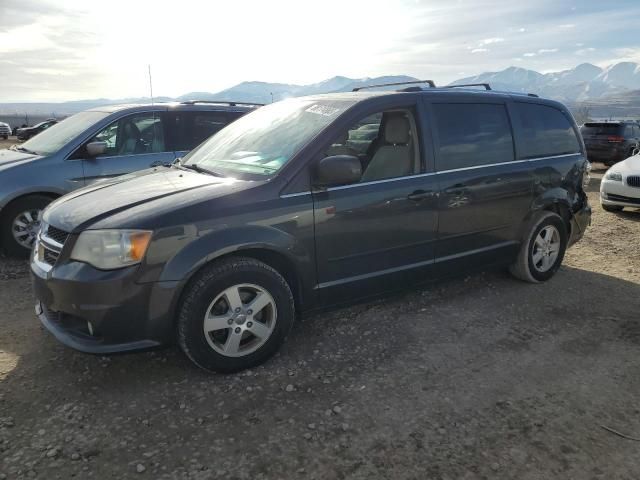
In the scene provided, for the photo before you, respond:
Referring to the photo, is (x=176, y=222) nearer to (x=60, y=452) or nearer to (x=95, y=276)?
(x=95, y=276)

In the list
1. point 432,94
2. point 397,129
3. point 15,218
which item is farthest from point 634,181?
point 15,218

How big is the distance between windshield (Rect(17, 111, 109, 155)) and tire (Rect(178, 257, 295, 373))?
3714 mm

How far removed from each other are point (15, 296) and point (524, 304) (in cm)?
458

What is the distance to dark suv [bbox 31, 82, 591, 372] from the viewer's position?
284 centimetres

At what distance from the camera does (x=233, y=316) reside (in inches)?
120

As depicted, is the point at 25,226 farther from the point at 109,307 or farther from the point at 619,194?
the point at 619,194

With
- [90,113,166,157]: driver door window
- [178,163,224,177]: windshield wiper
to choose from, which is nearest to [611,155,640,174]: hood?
[90,113,166,157]: driver door window

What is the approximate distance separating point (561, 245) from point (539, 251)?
304mm

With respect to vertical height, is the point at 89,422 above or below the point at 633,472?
above

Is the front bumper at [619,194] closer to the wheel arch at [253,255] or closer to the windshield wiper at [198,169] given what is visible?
the wheel arch at [253,255]

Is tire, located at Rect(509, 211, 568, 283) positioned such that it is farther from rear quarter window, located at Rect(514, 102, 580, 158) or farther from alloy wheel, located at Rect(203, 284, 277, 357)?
alloy wheel, located at Rect(203, 284, 277, 357)

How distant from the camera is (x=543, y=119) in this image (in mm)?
4777

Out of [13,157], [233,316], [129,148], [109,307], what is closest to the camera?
[109,307]

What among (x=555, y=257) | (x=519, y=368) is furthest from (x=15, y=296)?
(x=555, y=257)
